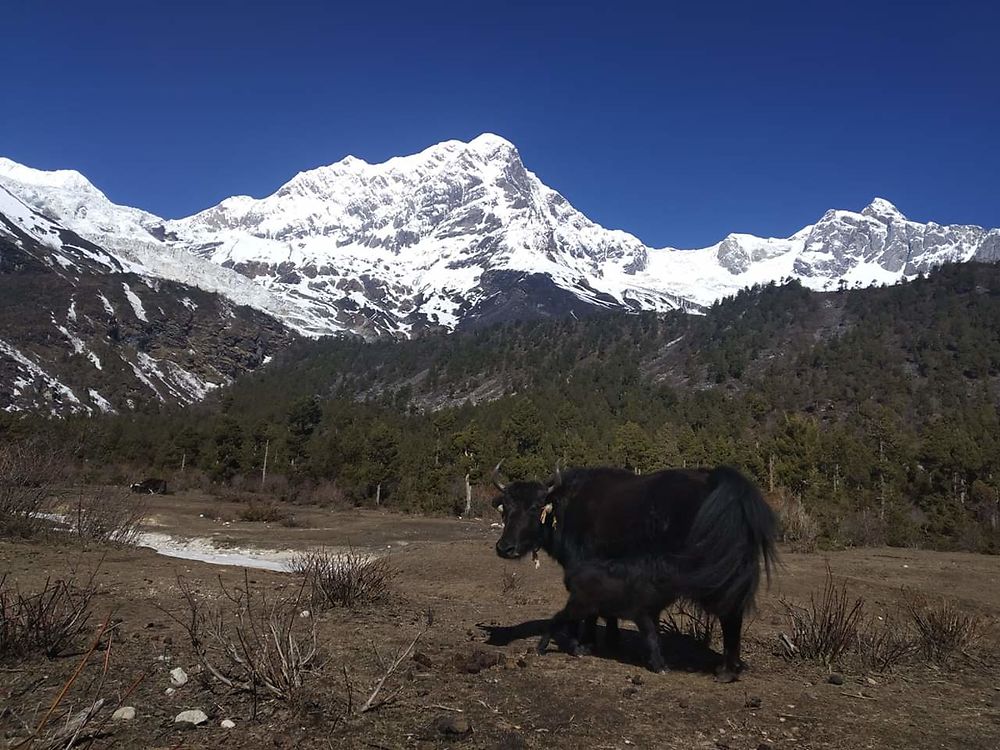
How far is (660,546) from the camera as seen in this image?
6.42 metres

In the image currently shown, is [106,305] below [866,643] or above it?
above

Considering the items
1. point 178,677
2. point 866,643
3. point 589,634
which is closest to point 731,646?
point 589,634

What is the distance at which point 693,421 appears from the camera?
66.1 meters

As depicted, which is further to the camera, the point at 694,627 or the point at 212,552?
the point at 212,552

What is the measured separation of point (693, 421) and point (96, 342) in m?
139

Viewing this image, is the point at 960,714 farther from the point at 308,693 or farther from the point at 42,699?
the point at 42,699

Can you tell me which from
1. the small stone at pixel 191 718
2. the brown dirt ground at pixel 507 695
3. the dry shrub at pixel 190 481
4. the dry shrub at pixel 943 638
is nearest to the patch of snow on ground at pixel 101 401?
the dry shrub at pixel 190 481

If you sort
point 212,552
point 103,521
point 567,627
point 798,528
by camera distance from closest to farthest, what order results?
1. point 567,627
2. point 103,521
3. point 212,552
4. point 798,528

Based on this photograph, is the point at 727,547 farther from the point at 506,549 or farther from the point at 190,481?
the point at 190,481

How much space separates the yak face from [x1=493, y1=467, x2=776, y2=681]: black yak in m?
0.04

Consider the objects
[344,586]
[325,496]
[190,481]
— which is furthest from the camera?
[190,481]

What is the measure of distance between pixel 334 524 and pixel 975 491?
103 ft

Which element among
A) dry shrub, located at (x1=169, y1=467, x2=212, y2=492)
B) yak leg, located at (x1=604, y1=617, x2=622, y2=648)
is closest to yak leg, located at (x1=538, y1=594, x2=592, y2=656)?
yak leg, located at (x1=604, y1=617, x2=622, y2=648)

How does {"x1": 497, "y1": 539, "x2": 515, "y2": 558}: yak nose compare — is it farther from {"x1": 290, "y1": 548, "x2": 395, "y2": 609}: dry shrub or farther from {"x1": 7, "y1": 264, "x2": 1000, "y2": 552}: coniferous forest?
{"x1": 7, "y1": 264, "x2": 1000, "y2": 552}: coniferous forest
